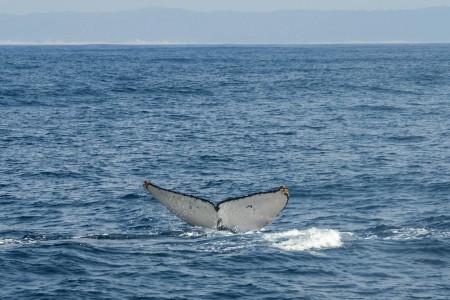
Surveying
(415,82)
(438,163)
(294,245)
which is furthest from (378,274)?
(415,82)

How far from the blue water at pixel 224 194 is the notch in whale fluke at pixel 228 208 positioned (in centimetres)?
86

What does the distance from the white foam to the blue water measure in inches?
2.7

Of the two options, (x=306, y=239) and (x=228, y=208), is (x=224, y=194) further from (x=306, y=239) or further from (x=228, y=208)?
(x=228, y=208)

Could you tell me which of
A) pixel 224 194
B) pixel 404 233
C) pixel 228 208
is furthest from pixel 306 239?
pixel 224 194

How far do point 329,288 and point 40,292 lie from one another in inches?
304

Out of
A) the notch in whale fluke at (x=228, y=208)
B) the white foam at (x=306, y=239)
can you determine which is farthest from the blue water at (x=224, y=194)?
the notch in whale fluke at (x=228, y=208)

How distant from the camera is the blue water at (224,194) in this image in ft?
83.7

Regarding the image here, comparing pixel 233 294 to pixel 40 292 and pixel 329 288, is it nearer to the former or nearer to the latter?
pixel 329 288

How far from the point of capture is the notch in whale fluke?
86.9 feet

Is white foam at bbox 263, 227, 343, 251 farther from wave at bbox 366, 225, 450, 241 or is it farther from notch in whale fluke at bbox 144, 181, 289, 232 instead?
notch in whale fluke at bbox 144, 181, 289, 232

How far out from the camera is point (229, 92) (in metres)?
94.8

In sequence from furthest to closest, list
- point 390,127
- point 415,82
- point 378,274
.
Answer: point 415,82
point 390,127
point 378,274

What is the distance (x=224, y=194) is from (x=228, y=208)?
1158 centimetres

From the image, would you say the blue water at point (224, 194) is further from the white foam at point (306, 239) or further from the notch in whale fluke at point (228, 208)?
the notch in whale fluke at point (228, 208)
